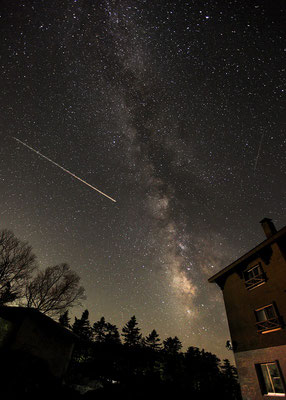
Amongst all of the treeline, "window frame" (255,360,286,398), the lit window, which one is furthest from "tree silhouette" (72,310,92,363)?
"window frame" (255,360,286,398)

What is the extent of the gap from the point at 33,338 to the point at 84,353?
32.8 metres

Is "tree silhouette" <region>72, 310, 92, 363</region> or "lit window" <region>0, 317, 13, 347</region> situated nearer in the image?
"lit window" <region>0, 317, 13, 347</region>

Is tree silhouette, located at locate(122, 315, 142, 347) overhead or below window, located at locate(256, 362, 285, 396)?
overhead

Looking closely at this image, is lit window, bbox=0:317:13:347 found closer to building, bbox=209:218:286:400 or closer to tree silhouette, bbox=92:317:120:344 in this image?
building, bbox=209:218:286:400

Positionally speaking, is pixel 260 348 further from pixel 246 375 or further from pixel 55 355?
pixel 55 355

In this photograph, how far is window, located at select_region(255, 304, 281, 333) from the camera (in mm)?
12695

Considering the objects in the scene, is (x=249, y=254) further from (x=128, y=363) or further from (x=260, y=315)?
(x=128, y=363)

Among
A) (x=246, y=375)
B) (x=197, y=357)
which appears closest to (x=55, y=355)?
(x=246, y=375)

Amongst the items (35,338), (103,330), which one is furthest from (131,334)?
(35,338)

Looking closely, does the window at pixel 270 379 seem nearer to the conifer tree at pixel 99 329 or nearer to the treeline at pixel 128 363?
the treeline at pixel 128 363

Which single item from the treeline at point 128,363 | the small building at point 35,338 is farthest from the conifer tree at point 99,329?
the small building at point 35,338

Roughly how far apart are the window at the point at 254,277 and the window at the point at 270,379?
14.9ft

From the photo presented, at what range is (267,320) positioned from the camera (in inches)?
520

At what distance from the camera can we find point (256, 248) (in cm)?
1541
